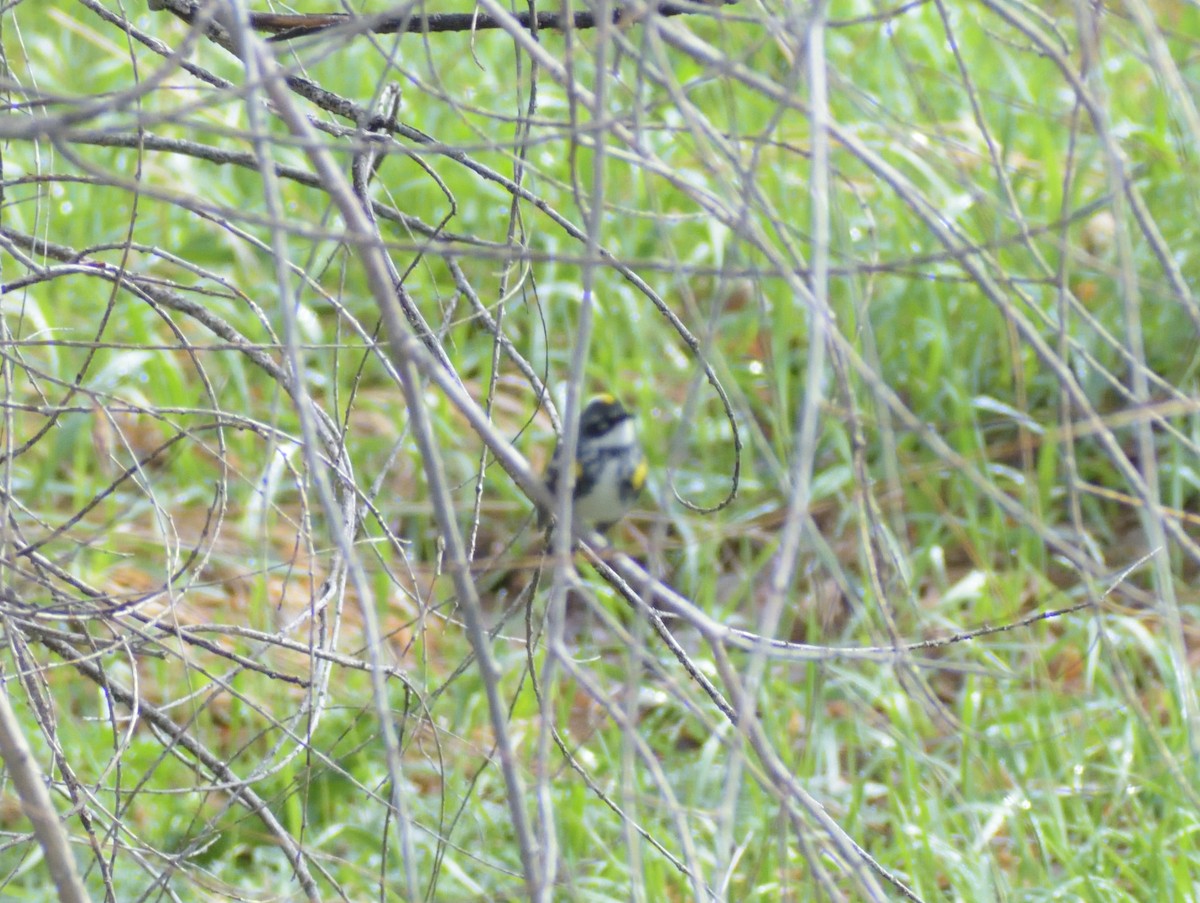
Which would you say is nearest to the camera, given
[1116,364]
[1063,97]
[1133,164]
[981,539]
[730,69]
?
[730,69]

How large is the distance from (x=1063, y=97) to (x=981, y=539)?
2286 millimetres

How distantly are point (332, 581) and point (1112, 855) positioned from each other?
70.4 inches

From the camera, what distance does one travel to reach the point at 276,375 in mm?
1705

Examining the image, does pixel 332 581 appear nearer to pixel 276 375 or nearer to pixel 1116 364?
pixel 276 375

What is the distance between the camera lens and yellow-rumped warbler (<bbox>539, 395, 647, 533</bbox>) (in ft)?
7.77

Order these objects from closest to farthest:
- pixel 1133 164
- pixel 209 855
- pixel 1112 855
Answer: pixel 1112 855 < pixel 209 855 < pixel 1133 164

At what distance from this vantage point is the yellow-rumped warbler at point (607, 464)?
7.77ft

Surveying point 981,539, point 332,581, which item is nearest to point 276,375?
point 332,581

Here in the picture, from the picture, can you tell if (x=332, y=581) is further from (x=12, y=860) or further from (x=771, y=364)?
(x=12, y=860)

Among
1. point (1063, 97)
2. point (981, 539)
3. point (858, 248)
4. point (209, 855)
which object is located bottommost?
point (209, 855)

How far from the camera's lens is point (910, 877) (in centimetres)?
268

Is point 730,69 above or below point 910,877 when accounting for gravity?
above

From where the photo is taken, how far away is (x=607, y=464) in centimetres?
238

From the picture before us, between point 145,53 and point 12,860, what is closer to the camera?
point 12,860
